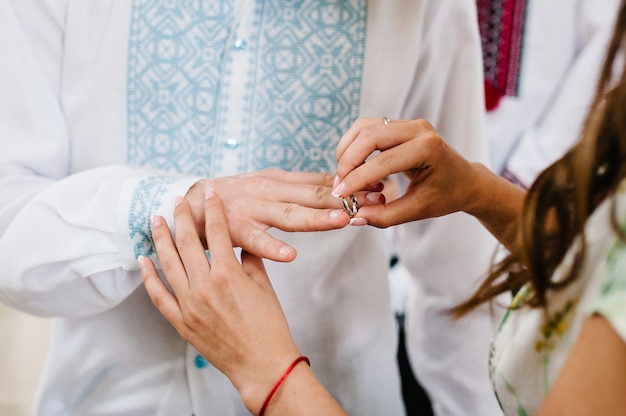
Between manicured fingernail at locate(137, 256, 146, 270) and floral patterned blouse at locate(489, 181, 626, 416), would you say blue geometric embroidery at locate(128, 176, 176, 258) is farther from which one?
floral patterned blouse at locate(489, 181, 626, 416)

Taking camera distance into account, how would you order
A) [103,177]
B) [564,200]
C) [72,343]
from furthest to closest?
[72,343] < [103,177] < [564,200]

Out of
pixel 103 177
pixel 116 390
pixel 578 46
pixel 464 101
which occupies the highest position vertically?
pixel 578 46

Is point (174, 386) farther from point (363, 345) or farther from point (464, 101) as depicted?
point (464, 101)

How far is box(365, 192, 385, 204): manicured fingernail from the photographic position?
27.5 inches

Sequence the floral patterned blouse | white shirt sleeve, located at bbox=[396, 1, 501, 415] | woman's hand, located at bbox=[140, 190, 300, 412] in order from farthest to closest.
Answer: white shirt sleeve, located at bbox=[396, 1, 501, 415] → woman's hand, located at bbox=[140, 190, 300, 412] → the floral patterned blouse

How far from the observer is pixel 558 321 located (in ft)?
1.92

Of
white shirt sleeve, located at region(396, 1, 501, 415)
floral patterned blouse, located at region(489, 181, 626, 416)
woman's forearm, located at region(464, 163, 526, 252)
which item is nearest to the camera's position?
floral patterned blouse, located at region(489, 181, 626, 416)

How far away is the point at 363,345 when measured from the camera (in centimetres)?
96

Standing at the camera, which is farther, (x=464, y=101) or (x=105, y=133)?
(x=464, y=101)

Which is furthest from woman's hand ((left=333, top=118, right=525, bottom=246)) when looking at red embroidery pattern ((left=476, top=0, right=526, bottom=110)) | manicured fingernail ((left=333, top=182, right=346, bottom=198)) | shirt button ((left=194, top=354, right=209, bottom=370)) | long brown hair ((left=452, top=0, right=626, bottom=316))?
red embroidery pattern ((left=476, top=0, right=526, bottom=110))

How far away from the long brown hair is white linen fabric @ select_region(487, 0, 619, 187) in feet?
3.06

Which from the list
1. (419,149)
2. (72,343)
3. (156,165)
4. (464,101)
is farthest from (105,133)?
(464,101)

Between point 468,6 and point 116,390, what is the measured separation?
77 cm

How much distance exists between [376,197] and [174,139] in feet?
0.99
